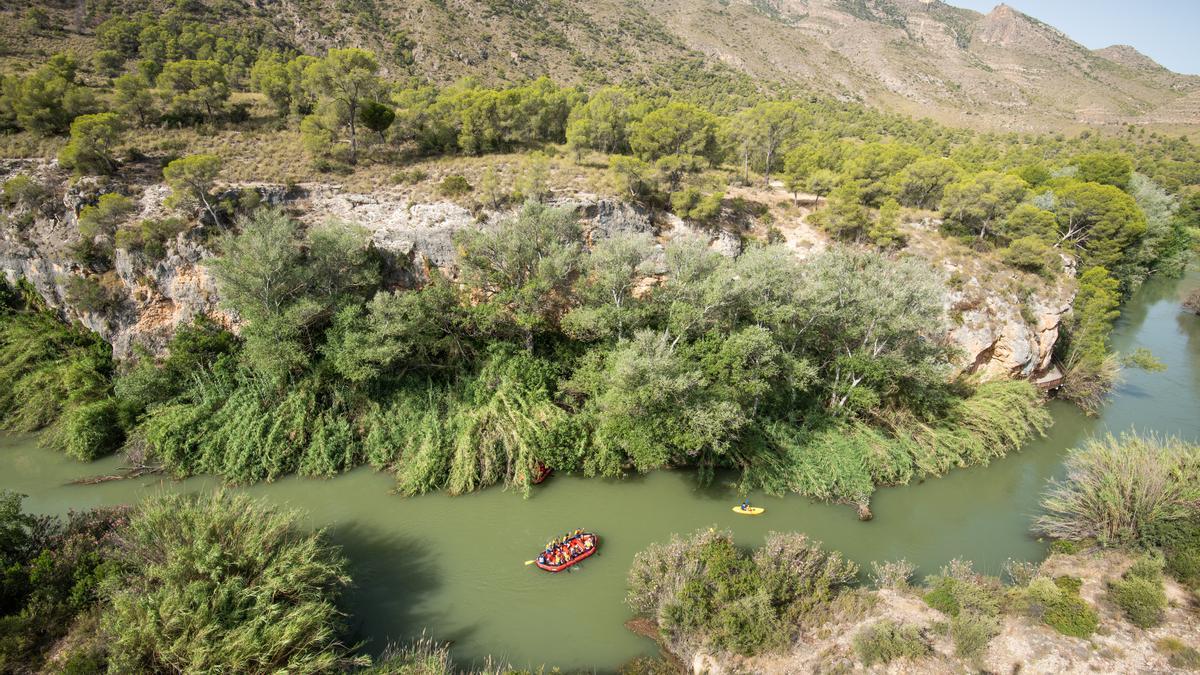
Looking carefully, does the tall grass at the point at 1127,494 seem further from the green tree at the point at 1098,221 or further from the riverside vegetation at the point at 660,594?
the green tree at the point at 1098,221

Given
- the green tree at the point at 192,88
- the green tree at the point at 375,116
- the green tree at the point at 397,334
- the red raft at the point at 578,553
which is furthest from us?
the green tree at the point at 192,88

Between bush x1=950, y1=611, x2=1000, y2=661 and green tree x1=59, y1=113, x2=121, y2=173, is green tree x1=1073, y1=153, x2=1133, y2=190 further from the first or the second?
green tree x1=59, y1=113, x2=121, y2=173

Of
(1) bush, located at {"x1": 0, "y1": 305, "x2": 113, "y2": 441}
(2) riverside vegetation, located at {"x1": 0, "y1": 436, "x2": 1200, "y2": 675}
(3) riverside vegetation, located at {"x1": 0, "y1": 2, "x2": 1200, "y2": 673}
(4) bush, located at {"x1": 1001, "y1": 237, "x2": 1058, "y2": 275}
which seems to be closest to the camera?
(2) riverside vegetation, located at {"x1": 0, "y1": 436, "x2": 1200, "y2": 675}

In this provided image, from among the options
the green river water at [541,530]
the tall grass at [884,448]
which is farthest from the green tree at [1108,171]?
the green river water at [541,530]

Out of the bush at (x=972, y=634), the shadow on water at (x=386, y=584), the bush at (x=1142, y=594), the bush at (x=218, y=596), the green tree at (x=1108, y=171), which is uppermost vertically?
the green tree at (x=1108, y=171)

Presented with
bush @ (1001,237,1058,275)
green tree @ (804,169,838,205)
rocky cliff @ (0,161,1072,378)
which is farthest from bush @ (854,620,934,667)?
green tree @ (804,169,838,205)

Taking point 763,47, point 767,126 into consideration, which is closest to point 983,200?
point 767,126
